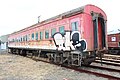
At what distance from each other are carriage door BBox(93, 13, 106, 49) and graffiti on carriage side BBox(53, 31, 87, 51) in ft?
3.28

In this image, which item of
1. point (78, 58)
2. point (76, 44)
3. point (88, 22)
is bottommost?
point (78, 58)

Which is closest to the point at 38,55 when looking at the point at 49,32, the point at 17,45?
the point at 49,32

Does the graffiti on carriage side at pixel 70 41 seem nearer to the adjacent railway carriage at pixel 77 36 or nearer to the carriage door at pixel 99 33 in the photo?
the adjacent railway carriage at pixel 77 36

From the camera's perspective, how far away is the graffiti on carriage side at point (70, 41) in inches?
502

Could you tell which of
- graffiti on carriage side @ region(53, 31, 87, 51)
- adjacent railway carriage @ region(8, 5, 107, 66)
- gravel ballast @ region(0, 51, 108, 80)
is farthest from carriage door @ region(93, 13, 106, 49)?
gravel ballast @ region(0, 51, 108, 80)

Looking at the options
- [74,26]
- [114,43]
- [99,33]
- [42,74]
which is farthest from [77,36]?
[114,43]

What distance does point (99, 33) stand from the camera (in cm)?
1423

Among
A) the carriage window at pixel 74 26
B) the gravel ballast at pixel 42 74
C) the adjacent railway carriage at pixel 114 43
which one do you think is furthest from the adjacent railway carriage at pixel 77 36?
the adjacent railway carriage at pixel 114 43

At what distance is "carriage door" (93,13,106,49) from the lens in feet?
43.5

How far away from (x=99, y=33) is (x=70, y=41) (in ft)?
6.83

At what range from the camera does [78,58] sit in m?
12.7

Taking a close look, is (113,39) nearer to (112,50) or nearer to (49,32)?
(112,50)

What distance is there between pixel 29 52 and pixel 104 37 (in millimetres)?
10455

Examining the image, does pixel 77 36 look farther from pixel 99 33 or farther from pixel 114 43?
pixel 114 43
